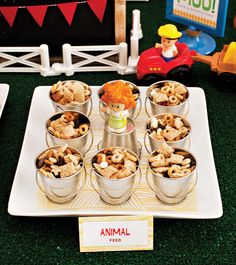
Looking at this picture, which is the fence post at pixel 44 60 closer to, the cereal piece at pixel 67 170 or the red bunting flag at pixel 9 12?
the red bunting flag at pixel 9 12

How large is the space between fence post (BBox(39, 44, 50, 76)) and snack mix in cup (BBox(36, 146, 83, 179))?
0.48m

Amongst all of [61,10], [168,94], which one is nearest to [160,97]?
[168,94]

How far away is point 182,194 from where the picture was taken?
3.64 ft

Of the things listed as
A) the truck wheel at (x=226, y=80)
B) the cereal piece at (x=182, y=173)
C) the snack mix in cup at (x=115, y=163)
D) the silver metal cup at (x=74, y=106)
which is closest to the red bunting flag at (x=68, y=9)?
the silver metal cup at (x=74, y=106)

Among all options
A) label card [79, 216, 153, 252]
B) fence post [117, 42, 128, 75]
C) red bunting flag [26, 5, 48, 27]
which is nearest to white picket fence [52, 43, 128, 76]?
fence post [117, 42, 128, 75]

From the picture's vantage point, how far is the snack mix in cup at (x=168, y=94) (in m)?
1.28

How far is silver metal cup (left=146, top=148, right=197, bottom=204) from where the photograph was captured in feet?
3.50

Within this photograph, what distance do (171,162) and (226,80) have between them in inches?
20.2

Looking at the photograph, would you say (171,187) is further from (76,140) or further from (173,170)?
(76,140)

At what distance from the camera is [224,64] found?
4.93 ft

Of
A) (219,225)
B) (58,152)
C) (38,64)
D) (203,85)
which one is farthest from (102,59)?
(219,225)

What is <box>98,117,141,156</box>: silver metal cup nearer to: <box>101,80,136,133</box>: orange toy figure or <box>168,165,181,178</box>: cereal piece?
<box>101,80,136,133</box>: orange toy figure

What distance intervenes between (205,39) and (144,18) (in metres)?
0.25

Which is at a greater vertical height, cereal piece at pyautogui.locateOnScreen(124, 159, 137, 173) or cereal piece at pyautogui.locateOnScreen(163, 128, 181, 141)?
cereal piece at pyautogui.locateOnScreen(124, 159, 137, 173)
